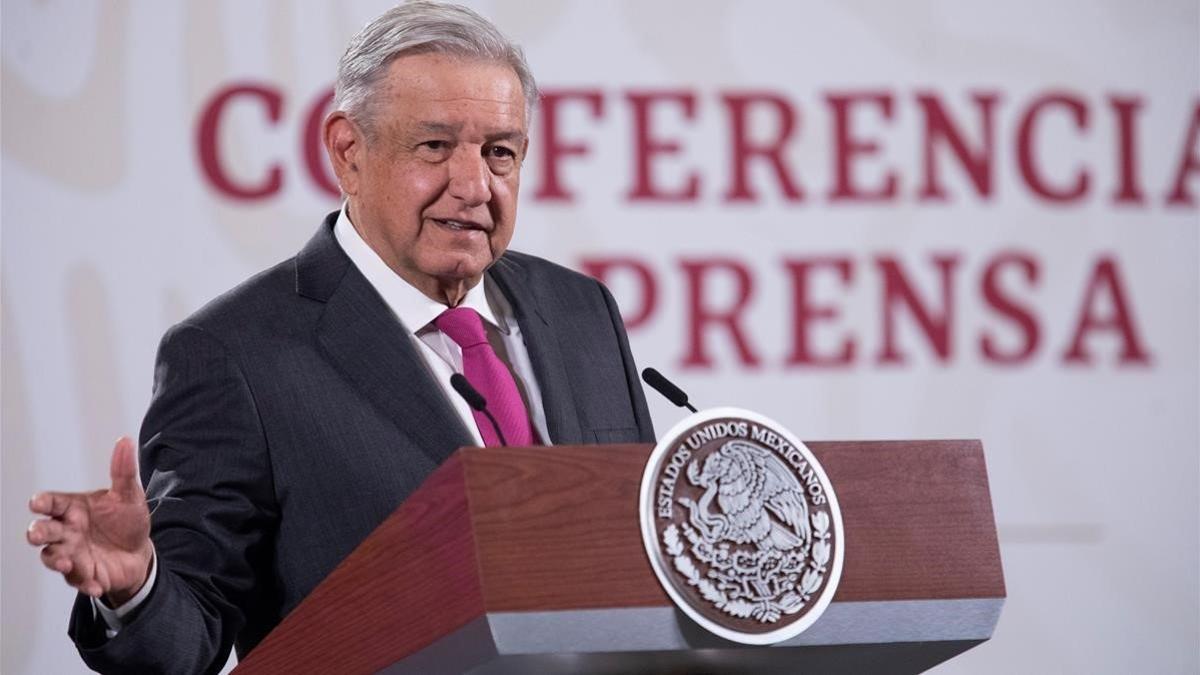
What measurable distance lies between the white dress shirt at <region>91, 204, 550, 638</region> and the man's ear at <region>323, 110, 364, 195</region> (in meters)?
0.06

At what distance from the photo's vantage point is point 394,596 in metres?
1.39

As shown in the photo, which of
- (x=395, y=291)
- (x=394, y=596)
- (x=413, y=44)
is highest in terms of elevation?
(x=413, y=44)

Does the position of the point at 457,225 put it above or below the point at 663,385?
above

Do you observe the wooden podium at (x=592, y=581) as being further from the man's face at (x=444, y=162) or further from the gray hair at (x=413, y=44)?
the gray hair at (x=413, y=44)

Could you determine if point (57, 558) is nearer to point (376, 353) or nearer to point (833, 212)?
point (376, 353)

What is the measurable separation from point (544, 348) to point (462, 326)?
13 centimetres

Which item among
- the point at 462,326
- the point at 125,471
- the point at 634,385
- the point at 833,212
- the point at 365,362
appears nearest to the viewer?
the point at 125,471

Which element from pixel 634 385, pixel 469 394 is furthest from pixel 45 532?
pixel 634 385

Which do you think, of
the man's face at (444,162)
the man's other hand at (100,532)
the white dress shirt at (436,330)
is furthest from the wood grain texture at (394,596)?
the man's face at (444,162)

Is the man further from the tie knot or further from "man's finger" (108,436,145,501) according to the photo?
"man's finger" (108,436,145,501)

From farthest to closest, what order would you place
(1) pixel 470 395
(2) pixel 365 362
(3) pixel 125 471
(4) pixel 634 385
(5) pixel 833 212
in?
(5) pixel 833 212, (4) pixel 634 385, (2) pixel 365 362, (1) pixel 470 395, (3) pixel 125 471

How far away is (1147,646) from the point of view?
3600 mm

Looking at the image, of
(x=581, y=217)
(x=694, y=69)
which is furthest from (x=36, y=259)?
(x=694, y=69)

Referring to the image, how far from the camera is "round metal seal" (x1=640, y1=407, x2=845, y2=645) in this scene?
134 centimetres
